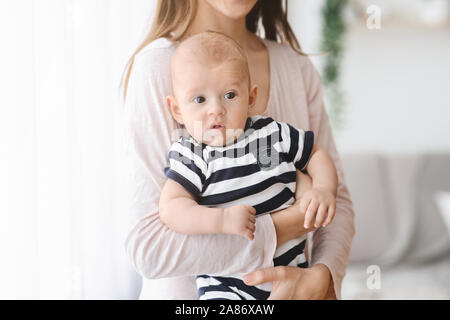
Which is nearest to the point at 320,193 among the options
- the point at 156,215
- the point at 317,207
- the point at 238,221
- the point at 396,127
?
the point at 317,207

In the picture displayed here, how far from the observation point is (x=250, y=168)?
644 mm

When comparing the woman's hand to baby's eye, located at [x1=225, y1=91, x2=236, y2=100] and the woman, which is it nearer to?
the woman

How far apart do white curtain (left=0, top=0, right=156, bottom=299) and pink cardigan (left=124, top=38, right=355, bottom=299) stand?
3.9 inches

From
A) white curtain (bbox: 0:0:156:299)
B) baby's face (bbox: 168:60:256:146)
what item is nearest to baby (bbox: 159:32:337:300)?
baby's face (bbox: 168:60:256:146)

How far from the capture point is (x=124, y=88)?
0.76 meters

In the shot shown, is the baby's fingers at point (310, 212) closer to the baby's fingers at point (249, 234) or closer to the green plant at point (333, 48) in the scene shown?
the baby's fingers at point (249, 234)

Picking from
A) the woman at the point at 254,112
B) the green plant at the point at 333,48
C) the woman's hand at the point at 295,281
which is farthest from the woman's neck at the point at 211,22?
the green plant at the point at 333,48

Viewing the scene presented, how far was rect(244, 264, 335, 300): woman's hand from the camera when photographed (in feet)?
2.15

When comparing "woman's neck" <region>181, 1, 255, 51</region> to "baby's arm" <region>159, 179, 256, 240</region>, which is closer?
"baby's arm" <region>159, 179, 256, 240</region>

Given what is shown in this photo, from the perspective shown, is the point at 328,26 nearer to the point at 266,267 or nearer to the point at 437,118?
the point at 437,118

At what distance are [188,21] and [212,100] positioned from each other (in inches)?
6.1

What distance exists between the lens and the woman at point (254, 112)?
25.4 inches

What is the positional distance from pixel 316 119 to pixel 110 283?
444 millimetres
